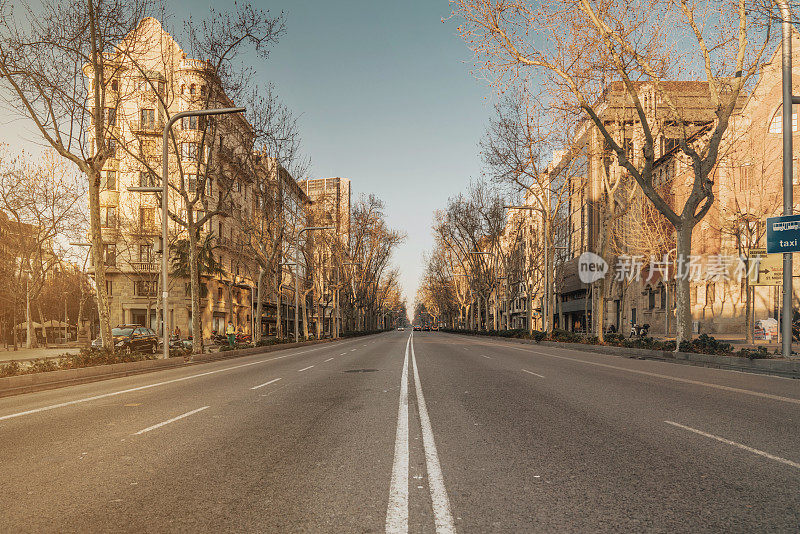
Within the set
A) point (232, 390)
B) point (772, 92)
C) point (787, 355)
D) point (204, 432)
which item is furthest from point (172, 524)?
point (772, 92)

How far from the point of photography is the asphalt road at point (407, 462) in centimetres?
384

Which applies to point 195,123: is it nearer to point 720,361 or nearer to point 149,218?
point 149,218

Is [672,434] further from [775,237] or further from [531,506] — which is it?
[775,237]

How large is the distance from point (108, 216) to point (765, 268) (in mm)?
49360

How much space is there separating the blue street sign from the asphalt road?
25.9 ft

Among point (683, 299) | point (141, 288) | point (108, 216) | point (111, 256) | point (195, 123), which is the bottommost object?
point (683, 299)

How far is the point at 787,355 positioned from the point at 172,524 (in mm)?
17985

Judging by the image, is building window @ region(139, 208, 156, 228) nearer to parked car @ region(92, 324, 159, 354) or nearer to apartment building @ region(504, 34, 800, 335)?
parked car @ region(92, 324, 159, 354)

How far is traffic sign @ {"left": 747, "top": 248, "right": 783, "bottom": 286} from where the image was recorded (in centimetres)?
2052

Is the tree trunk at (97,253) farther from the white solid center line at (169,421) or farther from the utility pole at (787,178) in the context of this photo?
the utility pole at (787,178)

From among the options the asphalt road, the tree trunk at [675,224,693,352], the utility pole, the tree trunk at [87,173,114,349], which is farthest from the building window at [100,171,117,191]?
the utility pole

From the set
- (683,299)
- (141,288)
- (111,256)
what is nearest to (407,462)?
(683,299)

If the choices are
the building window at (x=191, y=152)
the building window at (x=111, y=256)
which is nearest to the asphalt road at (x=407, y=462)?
the building window at (x=191, y=152)

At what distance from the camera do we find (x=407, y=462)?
533 centimetres
